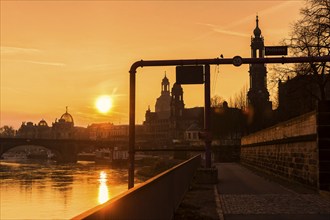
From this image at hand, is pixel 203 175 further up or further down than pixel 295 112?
further down

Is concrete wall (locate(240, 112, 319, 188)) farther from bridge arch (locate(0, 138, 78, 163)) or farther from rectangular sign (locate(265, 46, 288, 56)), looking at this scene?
bridge arch (locate(0, 138, 78, 163))

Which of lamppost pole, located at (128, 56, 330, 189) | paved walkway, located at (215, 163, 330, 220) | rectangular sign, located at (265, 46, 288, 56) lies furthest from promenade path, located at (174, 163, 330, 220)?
rectangular sign, located at (265, 46, 288, 56)

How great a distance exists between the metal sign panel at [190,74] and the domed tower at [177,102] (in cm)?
15132

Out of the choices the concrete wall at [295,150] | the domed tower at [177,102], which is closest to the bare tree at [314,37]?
the concrete wall at [295,150]

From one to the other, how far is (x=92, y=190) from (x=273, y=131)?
90.5ft

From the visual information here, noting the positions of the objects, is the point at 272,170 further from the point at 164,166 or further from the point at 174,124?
the point at 174,124

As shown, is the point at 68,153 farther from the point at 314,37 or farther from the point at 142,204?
the point at 142,204

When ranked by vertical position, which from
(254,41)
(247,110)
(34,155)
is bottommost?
(34,155)

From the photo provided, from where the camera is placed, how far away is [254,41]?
136m

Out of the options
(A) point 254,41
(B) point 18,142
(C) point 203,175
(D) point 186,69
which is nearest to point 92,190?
(C) point 203,175

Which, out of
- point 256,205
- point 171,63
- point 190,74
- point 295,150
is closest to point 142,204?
point 256,205

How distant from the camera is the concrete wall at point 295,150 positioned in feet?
57.1

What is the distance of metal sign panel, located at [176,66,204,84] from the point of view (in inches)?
671

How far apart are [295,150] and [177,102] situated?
516ft
